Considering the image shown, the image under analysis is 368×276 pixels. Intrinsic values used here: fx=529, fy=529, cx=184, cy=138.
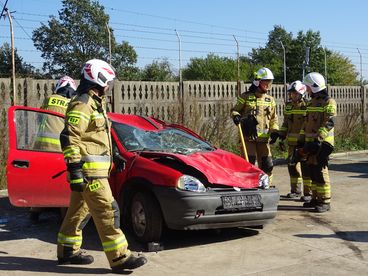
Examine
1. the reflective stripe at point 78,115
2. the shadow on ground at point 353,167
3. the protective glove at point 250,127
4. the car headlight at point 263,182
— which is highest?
the reflective stripe at point 78,115

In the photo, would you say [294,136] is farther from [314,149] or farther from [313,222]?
[313,222]

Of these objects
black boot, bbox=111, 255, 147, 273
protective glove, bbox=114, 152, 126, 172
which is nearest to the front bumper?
protective glove, bbox=114, 152, 126, 172

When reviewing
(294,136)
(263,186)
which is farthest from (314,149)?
(263,186)

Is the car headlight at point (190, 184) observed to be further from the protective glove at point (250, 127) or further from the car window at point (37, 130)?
the protective glove at point (250, 127)

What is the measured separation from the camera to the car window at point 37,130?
6.15 metres

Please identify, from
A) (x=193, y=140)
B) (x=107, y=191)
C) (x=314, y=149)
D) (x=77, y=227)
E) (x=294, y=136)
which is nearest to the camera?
(x=107, y=191)

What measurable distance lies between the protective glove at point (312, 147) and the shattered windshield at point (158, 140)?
1714mm

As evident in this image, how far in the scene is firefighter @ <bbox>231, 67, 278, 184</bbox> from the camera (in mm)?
8367

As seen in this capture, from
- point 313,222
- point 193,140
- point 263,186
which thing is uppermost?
point 193,140

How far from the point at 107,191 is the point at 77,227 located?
63cm

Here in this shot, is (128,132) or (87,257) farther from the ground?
(128,132)

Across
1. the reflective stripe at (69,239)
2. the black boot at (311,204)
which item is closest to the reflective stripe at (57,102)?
the reflective stripe at (69,239)

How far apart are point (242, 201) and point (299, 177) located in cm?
339

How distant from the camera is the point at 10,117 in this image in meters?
6.08
